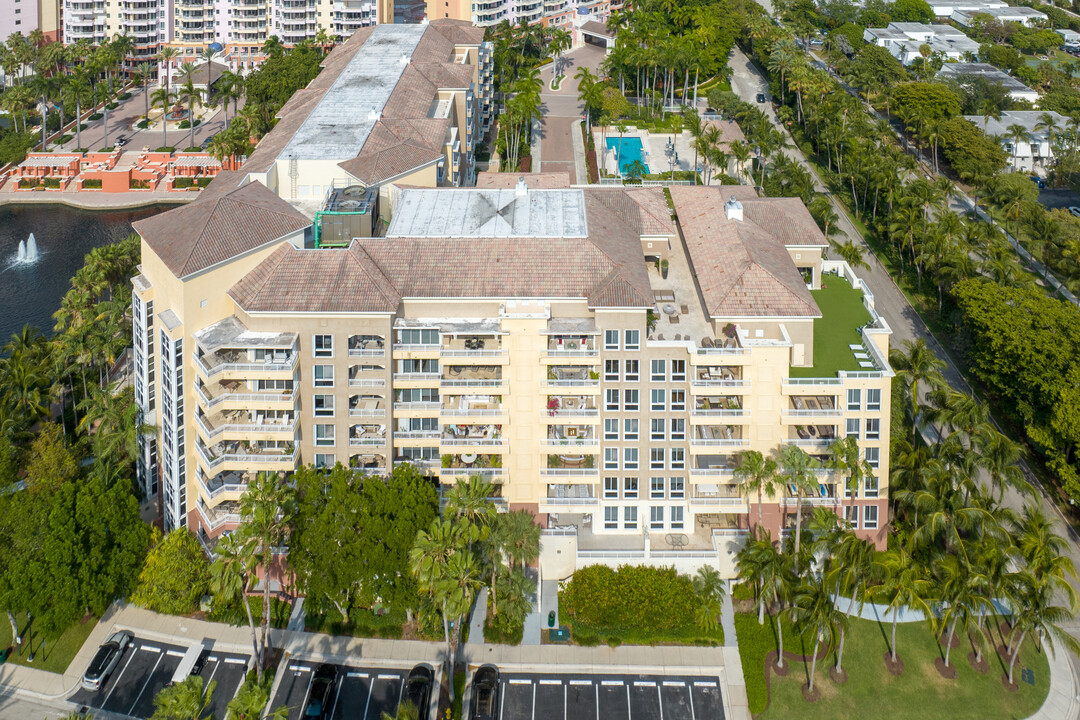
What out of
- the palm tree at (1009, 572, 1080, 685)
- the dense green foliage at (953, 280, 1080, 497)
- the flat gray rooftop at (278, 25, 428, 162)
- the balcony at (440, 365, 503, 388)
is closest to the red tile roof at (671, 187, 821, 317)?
the balcony at (440, 365, 503, 388)

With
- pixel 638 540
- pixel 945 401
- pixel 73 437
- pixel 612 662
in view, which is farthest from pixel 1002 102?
pixel 73 437

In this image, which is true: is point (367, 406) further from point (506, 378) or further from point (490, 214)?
point (490, 214)

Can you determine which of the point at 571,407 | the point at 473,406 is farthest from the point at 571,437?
the point at 473,406

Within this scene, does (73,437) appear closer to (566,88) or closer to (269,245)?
(269,245)

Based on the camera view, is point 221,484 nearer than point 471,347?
Yes

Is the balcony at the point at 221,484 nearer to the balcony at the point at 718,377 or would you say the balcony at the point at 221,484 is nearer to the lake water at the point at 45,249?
the balcony at the point at 718,377

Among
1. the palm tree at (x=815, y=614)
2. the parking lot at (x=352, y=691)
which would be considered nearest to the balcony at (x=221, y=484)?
the parking lot at (x=352, y=691)
